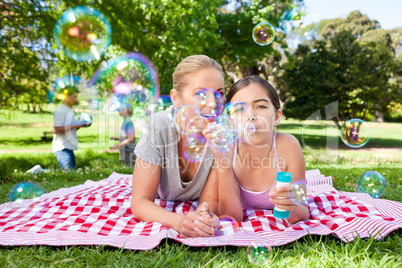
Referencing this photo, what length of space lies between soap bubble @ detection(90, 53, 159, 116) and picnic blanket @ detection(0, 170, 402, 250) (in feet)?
13.1

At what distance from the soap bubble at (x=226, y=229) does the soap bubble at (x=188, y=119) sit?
0.64m

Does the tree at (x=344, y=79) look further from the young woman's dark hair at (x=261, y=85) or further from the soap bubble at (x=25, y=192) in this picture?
→ the soap bubble at (x=25, y=192)

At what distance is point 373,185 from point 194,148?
152 centimetres

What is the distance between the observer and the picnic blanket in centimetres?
169

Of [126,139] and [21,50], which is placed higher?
[21,50]

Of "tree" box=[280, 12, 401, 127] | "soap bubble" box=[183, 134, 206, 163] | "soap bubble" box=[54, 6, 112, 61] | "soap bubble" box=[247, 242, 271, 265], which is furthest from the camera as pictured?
"tree" box=[280, 12, 401, 127]

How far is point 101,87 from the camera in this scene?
1078cm

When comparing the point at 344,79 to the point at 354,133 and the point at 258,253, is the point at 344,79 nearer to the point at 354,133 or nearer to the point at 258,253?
the point at 354,133

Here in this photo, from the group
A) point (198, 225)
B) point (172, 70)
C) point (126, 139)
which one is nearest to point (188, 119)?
point (198, 225)

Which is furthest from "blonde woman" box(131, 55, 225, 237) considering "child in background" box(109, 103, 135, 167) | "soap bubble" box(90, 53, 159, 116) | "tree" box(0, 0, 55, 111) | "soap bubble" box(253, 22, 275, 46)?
"tree" box(0, 0, 55, 111)

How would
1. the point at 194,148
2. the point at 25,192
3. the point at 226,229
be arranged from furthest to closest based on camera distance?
the point at 25,192, the point at 194,148, the point at 226,229

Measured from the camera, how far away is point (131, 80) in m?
10.3

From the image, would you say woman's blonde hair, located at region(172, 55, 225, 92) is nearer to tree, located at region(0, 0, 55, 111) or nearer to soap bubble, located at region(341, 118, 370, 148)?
soap bubble, located at region(341, 118, 370, 148)

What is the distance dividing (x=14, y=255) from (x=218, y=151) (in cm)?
120
